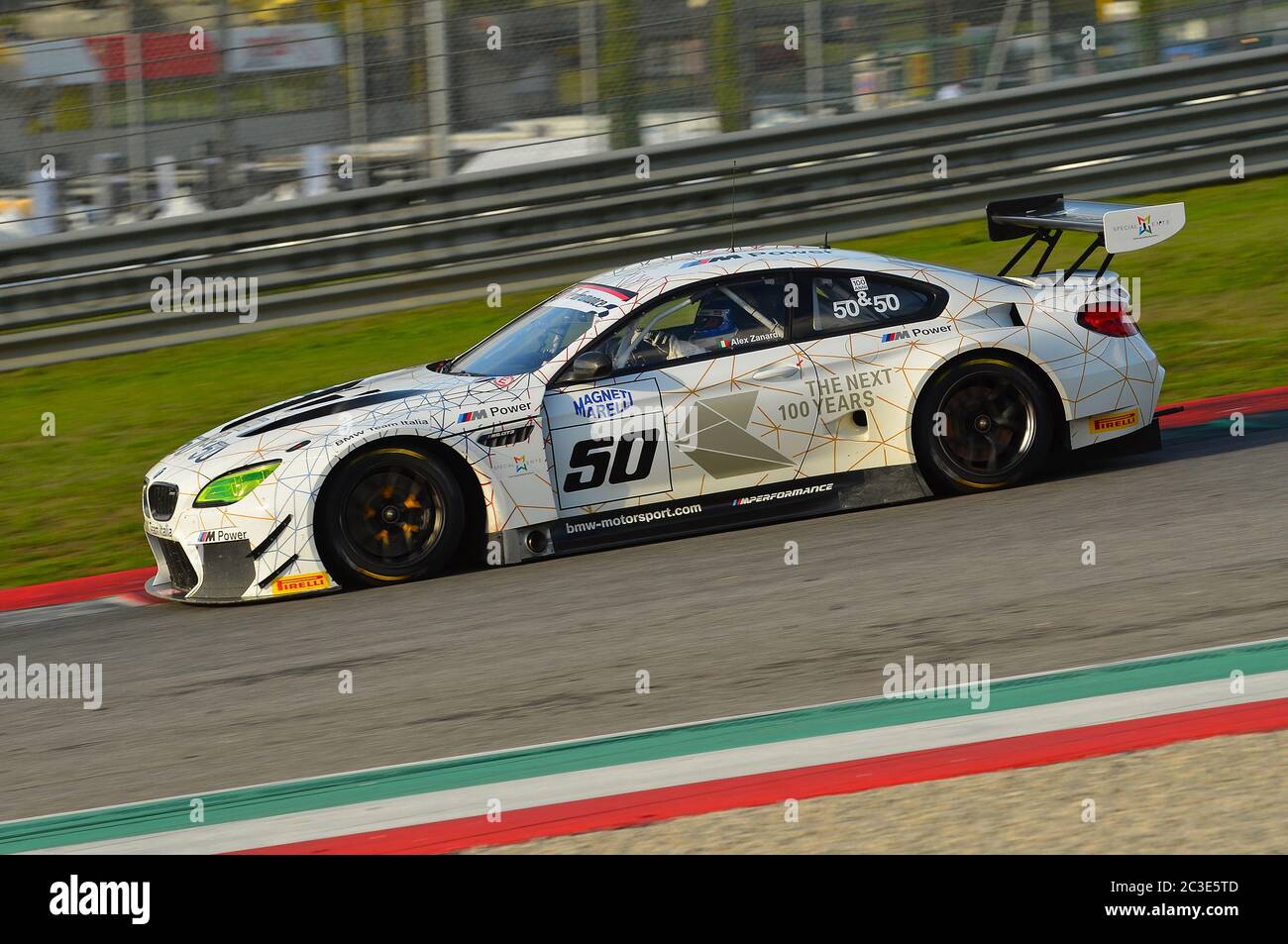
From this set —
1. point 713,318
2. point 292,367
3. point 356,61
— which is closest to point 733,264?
point 713,318

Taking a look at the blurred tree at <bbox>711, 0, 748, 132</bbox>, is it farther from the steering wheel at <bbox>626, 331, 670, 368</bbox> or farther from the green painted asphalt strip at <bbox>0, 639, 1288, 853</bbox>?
the green painted asphalt strip at <bbox>0, 639, 1288, 853</bbox>

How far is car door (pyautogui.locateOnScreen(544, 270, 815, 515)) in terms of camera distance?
759cm

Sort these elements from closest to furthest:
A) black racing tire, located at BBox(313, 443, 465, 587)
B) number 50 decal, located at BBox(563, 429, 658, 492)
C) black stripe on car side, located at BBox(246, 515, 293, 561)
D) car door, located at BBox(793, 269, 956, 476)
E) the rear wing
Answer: black stripe on car side, located at BBox(246, 515, 293, 561), black racing tire, located at BBox(313, 443, 465, 587), number 50 decal, located at BBox(563, 429, 658, 492), car door, located at BBox(793, 269, 956, 476), the rear wing

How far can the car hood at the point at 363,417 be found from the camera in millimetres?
7410

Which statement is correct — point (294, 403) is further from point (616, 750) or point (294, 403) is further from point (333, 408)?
point (616, 750)

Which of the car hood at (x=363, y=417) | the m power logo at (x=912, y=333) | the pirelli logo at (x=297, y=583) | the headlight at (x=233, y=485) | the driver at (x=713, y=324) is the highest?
the driver at (x=713, y=324)

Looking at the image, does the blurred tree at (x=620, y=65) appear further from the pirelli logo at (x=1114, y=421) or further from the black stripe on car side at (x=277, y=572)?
the black stripe on car side at (x=277, y=572)

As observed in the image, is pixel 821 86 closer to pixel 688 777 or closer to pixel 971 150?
pixel 971 150

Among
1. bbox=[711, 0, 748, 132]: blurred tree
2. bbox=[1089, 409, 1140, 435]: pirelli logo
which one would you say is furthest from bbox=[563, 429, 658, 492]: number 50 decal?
bbox=[711, 0, 748, 132]: blurred tree

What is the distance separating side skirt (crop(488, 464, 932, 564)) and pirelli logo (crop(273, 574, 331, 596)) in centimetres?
85

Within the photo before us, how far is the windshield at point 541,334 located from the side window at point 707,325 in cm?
21

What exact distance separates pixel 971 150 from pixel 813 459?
6.29m

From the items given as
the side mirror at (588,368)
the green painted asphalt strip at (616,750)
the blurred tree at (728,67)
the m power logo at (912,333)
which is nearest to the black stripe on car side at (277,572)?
the side mirror at (588,368)
